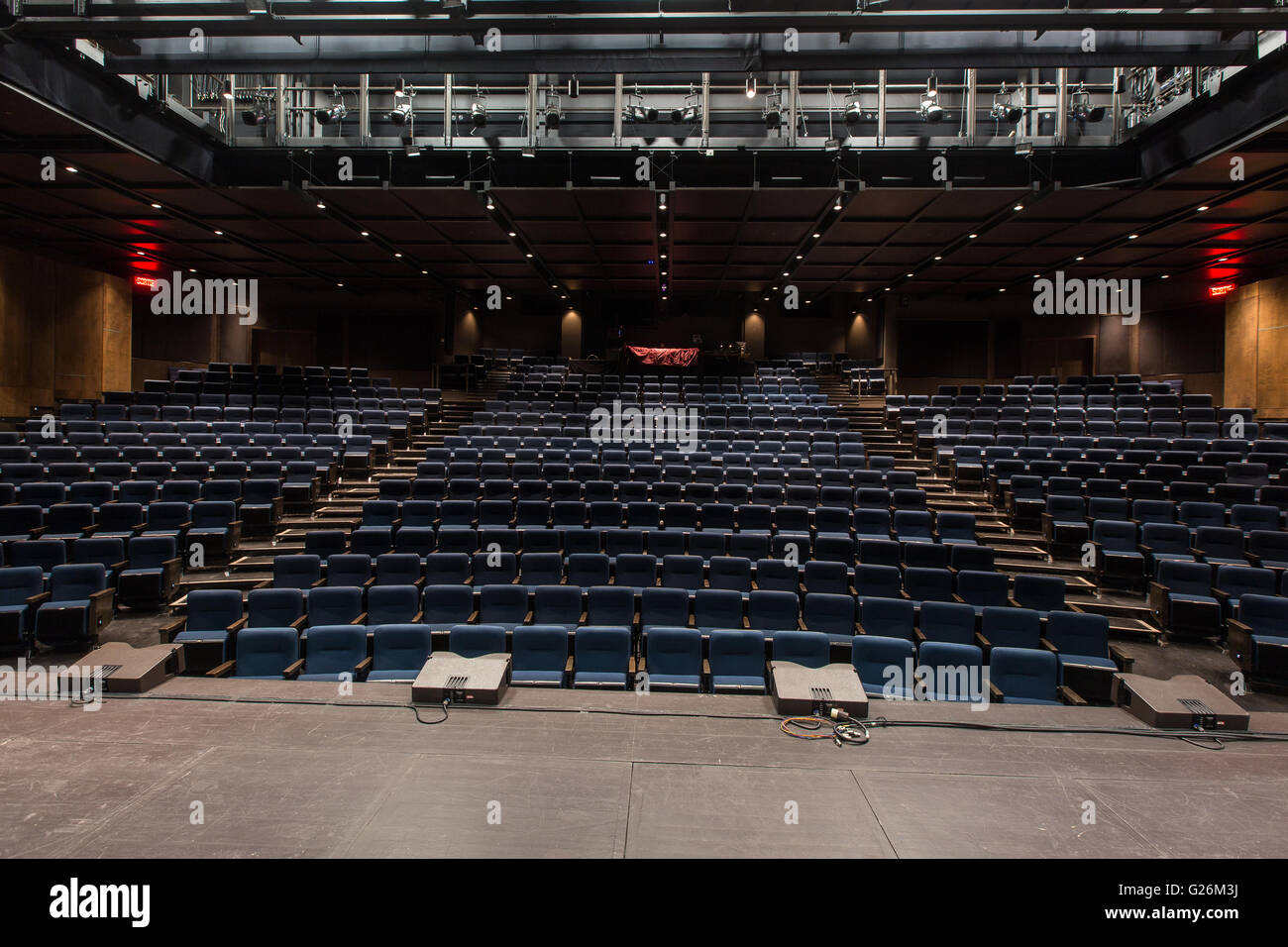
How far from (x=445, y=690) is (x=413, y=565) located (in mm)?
2423

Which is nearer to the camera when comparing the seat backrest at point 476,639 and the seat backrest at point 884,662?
the seat backrest at point 884,662

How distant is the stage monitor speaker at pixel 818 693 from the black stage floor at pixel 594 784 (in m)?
0.11

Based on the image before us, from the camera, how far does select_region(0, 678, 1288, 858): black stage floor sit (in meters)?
1.74

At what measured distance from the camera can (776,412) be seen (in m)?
10.4

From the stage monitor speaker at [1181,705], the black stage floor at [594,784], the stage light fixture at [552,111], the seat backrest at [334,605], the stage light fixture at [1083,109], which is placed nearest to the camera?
the black stage floor at [594,784]

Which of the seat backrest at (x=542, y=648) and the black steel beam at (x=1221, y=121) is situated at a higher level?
the black steel beam at (x=1221, y=121)

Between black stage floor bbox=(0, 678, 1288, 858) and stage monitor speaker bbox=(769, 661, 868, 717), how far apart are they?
11cm

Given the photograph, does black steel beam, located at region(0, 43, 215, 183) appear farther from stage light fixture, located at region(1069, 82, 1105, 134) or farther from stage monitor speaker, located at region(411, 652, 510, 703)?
stage light fixture, located at region(1069, 82, 1105, 134)

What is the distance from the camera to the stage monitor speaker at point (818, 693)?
255 centimetres

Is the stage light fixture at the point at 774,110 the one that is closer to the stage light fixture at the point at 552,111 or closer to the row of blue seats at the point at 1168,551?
the stage light fixture at the point at 552,111

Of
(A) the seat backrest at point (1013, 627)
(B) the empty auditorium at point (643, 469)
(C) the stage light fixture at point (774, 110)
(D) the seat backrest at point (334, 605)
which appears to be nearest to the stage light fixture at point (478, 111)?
(B) the empty auditorium at point (643, 469)
